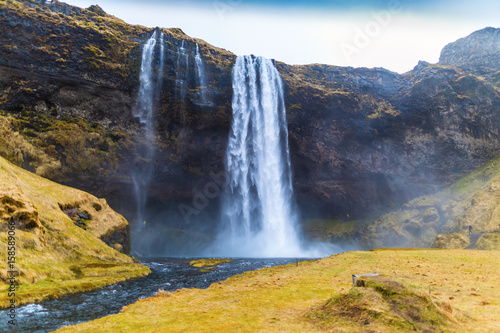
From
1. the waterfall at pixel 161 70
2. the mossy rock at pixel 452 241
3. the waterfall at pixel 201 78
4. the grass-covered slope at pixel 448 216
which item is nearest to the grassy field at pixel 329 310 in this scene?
the mossy rock at pixel 452 241

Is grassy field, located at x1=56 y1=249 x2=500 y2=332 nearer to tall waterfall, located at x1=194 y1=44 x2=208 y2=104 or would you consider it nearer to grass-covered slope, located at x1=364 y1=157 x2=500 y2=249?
grass-covered slope, located at x1=364 y1=157 x2=500 y2=249

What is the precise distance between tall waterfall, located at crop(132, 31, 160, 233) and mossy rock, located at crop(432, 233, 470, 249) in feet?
166

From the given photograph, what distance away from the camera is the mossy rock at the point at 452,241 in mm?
44903

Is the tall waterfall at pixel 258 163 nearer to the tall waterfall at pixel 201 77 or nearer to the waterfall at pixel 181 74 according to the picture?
the tall waterfall at pixel 201 77

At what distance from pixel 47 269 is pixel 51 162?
101 ft

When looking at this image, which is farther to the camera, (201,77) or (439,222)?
(439,222)

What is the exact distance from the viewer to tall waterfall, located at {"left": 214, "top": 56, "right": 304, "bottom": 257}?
60.7 metres

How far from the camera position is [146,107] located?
55.2 metres

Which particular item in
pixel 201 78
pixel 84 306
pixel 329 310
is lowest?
pixel 84 306

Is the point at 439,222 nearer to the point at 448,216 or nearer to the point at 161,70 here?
the point at 448,216

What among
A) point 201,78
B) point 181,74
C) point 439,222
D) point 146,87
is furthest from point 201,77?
point 439,222

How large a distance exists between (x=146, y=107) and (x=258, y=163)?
76.6 ft

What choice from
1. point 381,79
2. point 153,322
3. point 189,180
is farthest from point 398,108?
point 153,322

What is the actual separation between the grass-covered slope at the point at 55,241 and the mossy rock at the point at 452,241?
140 ft
